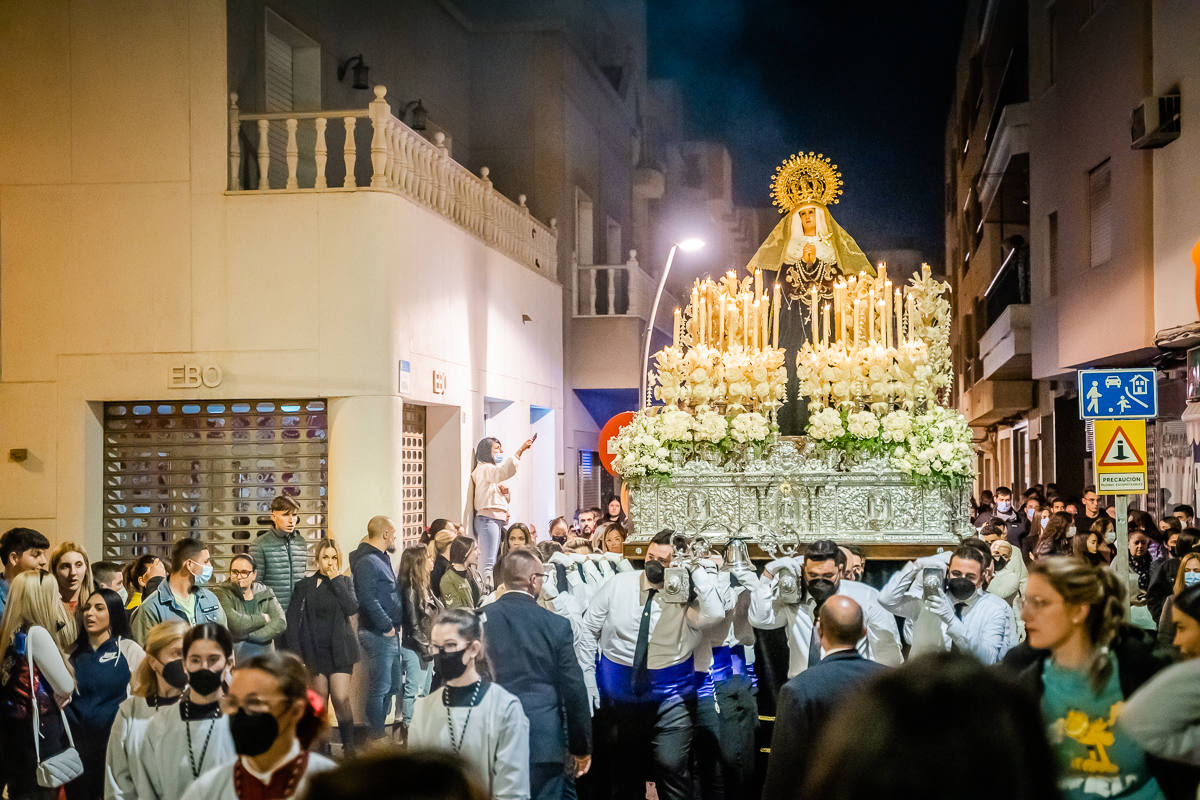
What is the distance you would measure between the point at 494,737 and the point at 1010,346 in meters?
23.2

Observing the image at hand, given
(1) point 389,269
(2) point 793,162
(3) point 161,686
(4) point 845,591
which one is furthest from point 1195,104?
(3) point 161,686

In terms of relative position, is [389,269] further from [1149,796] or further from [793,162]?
[1149,796]

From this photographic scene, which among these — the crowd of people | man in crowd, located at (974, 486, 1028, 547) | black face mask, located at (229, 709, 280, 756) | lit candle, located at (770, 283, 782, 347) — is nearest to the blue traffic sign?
the crowd of people

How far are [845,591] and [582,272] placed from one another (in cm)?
1888

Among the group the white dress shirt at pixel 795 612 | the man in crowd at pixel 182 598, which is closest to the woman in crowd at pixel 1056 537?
the white dress shirt at pixel 795 612

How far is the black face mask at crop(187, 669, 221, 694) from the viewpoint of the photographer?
5445mm

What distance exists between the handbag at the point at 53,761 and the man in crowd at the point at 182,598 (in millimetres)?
1123

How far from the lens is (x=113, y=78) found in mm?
15359

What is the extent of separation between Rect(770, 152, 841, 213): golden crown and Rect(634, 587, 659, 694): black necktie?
21.4 ft

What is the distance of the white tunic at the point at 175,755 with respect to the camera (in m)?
5.36

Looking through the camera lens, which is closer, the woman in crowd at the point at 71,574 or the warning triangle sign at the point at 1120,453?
the woman in crowd at the point at 71,574

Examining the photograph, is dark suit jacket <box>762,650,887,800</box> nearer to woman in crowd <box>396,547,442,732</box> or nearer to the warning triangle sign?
woman in crowd <box>396,547,442,732</box>

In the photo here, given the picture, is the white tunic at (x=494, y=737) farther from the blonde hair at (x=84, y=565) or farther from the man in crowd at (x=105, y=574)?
the man in crowd at (x=105, y=574)

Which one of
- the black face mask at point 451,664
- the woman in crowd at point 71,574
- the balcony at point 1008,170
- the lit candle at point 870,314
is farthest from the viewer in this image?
the balcony at point 1008,170
